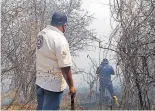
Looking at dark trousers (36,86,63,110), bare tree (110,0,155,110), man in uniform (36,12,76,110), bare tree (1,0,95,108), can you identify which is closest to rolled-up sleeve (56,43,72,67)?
man in uniform (36,12,76,110)

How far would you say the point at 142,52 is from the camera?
174 inches

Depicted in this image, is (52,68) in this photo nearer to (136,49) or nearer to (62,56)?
(62,56)

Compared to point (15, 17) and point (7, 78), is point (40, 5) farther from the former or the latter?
point (7, 78)

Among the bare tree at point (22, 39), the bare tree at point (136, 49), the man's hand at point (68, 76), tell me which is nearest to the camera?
the man's hand at point (68, 76)

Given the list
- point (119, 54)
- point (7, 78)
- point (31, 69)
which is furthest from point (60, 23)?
point (7, 78)

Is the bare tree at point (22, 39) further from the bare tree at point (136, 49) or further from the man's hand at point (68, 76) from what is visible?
the man's hand at point (68, 76)

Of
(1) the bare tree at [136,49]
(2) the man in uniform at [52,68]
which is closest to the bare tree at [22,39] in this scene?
(1) the bare tree at [136,49]

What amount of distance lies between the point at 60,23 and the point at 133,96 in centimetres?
159

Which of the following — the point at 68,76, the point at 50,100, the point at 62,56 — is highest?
the point at 62,56

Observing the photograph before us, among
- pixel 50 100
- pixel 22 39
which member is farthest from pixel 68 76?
pixel 22 39

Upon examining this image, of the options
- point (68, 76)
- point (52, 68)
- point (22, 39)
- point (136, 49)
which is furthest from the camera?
point (22, 39)

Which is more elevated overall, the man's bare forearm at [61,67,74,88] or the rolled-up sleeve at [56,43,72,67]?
the rolled-up sleeve at [56,43,72,67]

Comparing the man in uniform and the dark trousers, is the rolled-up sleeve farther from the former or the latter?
the dark trousers

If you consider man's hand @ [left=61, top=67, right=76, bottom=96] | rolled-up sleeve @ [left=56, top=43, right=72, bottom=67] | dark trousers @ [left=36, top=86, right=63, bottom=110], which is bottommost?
dark trousers @ [left=36, top=86, right=63, bottom=110]
